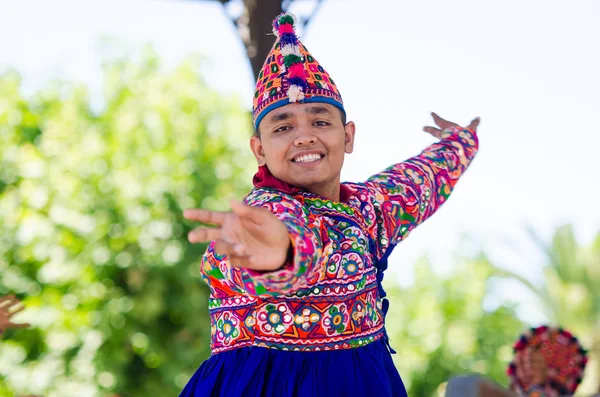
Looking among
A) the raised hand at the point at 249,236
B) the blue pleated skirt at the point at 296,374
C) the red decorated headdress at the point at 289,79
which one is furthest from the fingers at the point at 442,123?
the raised hand at the point at 249,236

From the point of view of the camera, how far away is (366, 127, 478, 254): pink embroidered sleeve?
225 cm

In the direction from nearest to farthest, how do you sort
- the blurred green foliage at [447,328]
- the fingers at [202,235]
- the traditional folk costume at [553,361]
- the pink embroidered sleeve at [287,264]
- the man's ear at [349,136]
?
the fingers at [202,235] < the pink embroidered sleeve at [287,264] < the man's ear at [349,136] < the traditional folk costume at [553,361] < the blurred green foliage at [447,328]

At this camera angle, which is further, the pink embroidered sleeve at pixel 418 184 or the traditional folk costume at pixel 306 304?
the pink embroidered sleeve at pixel 418 184

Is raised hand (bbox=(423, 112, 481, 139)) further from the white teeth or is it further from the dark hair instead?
the white teeth

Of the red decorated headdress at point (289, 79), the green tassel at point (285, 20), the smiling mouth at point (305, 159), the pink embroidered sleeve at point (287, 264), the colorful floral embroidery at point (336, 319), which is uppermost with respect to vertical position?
the green tassel at point (285, 20)

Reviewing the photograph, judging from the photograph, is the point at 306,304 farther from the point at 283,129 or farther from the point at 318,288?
the point at 283,129

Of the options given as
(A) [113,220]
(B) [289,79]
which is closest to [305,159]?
(B) [289,79]

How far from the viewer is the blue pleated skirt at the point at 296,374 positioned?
186 centimetres

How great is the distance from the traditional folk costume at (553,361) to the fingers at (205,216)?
7.44ft

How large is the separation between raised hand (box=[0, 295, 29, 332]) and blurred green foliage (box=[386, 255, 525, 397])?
A: 9446 mm

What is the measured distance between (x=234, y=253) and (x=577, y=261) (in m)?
11.3

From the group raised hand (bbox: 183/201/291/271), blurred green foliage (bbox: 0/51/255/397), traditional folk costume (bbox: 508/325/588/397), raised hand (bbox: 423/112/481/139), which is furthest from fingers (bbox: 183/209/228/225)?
blurred green foliage (bbox: 0/51/255/397)

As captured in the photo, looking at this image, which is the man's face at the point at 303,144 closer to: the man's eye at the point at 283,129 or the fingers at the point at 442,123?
the man's eye at the point at 283,129

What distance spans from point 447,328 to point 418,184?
32.8ft
